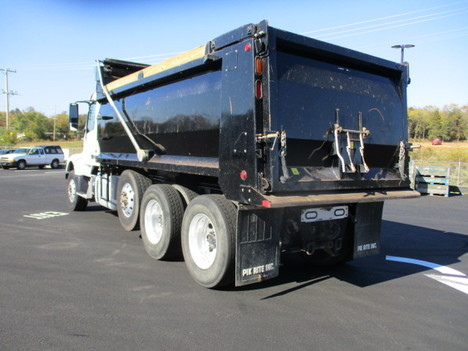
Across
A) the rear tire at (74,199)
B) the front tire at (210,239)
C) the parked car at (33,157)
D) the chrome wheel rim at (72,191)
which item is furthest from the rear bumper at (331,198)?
the parked car at (33,157)

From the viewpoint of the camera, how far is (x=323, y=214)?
4664 millimetres

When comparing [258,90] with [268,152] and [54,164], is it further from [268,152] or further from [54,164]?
[54,164]

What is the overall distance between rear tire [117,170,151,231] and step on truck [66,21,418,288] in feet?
1.57

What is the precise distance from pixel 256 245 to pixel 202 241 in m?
0.93

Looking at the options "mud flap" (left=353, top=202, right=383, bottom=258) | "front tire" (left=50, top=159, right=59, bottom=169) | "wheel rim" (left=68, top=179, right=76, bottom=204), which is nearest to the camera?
"mud flap" (left=353, top=202, right=383, bottom=258)

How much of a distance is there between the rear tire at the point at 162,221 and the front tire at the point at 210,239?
482mm

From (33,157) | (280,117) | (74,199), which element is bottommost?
(74,199)

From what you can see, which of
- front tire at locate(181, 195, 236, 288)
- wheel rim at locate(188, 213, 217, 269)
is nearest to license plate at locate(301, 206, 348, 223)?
front tire at locate(181, 195, 236, 288)

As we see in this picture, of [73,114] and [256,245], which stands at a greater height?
[73,114]

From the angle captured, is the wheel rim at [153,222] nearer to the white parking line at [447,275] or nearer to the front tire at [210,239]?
the front tire at [210,239]

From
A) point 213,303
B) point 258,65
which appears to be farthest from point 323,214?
point 258,65

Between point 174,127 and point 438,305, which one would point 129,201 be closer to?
point 174,127

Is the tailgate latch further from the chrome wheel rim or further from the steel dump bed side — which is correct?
the chrome wheel rim

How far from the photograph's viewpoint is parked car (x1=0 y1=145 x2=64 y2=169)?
29.0 m
